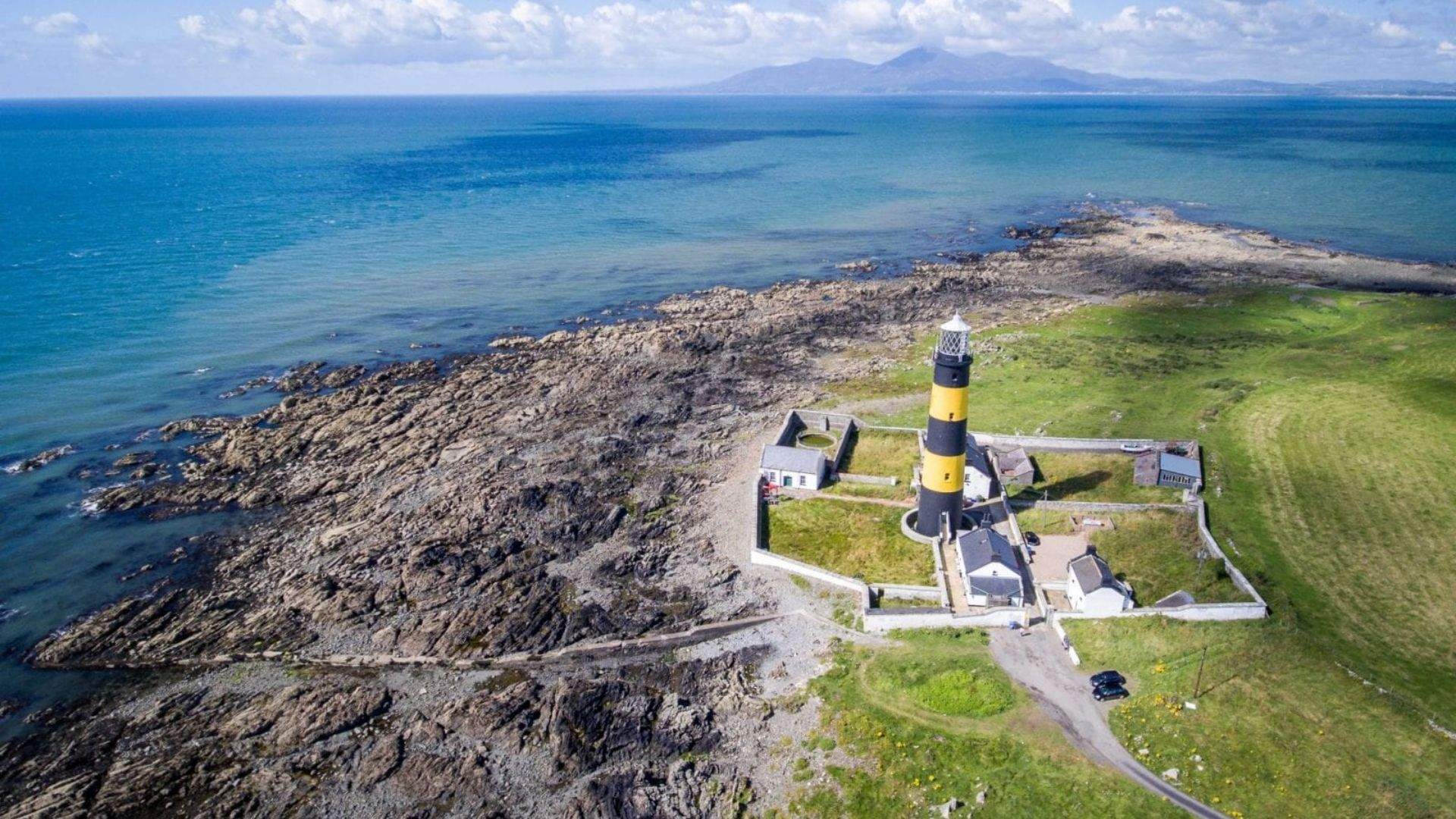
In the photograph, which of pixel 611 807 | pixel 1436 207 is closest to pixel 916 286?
pixel 611 807

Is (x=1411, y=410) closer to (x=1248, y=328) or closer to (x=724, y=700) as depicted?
(x=1248, y=328)

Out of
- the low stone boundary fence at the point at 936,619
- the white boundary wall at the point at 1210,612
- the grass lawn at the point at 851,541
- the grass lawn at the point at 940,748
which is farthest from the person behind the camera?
the grass lawn at the point at 851,541

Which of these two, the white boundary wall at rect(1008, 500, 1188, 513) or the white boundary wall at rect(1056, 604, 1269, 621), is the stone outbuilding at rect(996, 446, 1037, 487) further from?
the white boundary wall at rect(1056, 604, 1269, 621)

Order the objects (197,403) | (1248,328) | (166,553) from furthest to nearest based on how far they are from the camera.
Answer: (1248,328), (197,403), (166,553)

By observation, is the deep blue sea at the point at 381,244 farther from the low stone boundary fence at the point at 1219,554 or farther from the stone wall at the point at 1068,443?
the low stone boundary fence at the point at 1219,554

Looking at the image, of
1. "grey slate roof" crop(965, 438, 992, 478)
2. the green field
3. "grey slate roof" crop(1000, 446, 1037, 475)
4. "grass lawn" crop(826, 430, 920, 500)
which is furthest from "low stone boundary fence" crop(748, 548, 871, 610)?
"grey slate roof" crop(1000, 446, 1037, 475)

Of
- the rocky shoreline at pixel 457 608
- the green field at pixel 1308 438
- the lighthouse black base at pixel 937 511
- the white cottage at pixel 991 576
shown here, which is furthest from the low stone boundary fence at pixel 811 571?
the green field at pixel 1308 438
